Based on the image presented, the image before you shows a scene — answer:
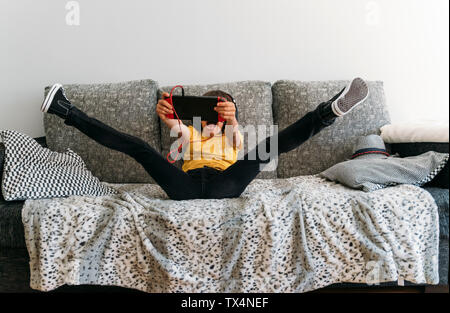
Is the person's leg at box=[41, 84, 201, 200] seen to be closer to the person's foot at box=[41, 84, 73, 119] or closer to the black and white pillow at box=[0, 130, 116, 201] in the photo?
the person's foot at box=[41, 84, 73, 119]

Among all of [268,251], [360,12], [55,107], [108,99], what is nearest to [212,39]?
[108,99]

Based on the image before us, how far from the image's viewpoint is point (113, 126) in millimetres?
1777

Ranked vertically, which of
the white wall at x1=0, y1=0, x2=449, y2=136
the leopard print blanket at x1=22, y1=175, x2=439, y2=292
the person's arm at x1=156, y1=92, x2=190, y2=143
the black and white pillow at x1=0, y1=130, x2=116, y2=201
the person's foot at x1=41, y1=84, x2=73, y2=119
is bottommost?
the leopard print blanket at x1=22, y1=175, x2=439, y2=292

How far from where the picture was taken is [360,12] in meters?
2.03

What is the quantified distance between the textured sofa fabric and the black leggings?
0.46 meters

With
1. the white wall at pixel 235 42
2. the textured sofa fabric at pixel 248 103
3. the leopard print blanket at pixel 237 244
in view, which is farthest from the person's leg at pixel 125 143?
the white wall at pixel 235 42

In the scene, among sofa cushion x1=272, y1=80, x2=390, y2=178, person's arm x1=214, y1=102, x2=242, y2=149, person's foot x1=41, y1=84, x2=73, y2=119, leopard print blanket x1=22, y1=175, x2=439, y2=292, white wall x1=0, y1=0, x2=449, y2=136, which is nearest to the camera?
leopard print blanket x1=22, y1=175, x2=439, y2=292

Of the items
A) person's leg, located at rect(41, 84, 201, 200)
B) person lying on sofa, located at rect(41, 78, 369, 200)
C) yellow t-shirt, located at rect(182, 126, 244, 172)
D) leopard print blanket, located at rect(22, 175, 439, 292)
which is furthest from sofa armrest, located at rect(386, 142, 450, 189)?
person's leg, located at rect(41, 84, 201, 200)

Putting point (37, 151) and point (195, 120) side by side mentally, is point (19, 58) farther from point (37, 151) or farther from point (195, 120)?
point (195, 120)

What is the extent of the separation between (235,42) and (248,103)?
1.61ft

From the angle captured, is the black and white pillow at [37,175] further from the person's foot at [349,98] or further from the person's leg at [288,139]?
the person's foot at [349,98]

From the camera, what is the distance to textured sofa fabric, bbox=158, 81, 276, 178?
5.79ft

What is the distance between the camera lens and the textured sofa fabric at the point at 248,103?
177 cm

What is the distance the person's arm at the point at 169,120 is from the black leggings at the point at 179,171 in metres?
0.26
